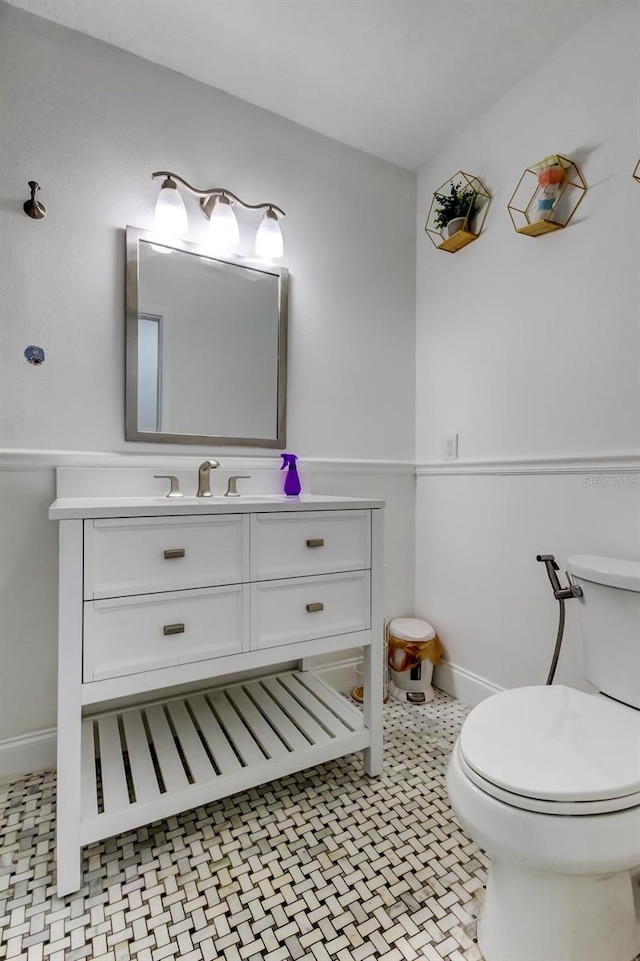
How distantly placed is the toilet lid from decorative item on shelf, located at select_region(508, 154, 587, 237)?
141 centimetres

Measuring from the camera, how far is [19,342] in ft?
4.63

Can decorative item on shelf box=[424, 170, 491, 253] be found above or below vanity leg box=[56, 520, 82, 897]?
above

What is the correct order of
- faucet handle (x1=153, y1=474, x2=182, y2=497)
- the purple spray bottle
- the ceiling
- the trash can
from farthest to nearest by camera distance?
the trash can < the purple spray bottle < faucet handle (x1=153, y1=474, x2=182, y2=497) < the ceiling

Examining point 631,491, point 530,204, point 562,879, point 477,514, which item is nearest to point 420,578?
point 477,514

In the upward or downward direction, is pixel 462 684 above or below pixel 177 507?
below

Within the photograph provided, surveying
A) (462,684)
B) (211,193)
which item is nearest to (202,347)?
(211,193)

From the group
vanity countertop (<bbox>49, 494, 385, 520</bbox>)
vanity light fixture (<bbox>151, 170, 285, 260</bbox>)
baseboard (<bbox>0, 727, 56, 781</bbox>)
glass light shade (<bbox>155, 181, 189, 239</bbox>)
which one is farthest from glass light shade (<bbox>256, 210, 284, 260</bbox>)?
baseboard (<bbox>0, 727, 56, 781</bbox>)

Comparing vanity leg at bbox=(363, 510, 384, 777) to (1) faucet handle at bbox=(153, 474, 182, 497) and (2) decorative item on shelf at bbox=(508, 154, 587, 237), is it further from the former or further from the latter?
(2) decorative item on shelf at bbox=(508, 154, 587, 237)

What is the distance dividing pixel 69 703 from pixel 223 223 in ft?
5.05

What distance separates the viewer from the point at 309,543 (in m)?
1.37

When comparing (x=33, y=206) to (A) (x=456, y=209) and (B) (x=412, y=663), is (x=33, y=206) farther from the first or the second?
(B) (x=412, y=663)

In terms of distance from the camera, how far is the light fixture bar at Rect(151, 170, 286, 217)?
1549 millimetres

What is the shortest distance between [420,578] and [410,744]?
28.6 inches

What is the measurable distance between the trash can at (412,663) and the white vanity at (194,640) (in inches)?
16.0
